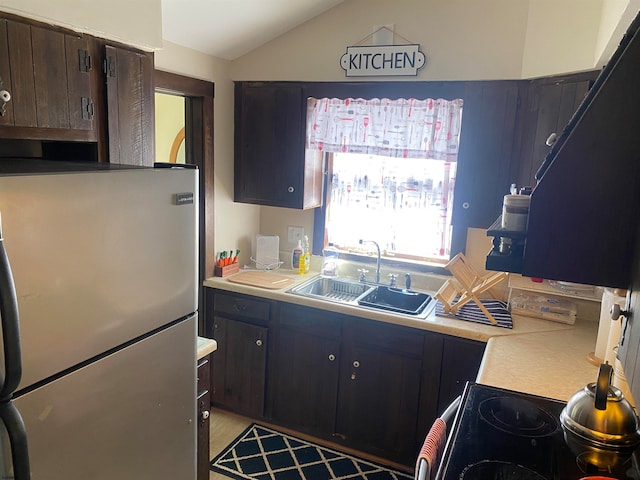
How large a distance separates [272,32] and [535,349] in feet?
7.20

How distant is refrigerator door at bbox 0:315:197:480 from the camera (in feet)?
4.02

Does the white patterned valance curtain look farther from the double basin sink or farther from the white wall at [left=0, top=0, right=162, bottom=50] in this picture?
the white wall at [left=0, top=0, right=162, bottom=50]

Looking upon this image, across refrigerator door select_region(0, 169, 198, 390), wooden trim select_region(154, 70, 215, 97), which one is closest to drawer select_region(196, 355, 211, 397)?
refrigerator door select_region(0, 169, 198, 390)

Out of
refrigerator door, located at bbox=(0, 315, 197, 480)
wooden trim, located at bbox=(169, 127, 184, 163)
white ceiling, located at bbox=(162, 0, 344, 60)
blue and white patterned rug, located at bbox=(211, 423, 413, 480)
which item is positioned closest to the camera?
refrigerator door, located at bbox=(0, 315, 197, 480)

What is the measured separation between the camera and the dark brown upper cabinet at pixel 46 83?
1.44 m

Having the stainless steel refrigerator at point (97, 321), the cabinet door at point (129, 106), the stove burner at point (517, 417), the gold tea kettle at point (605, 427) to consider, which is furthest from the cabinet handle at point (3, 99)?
the gold tea kettle at point (605, 427)

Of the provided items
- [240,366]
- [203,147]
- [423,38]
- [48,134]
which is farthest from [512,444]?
[203,147]

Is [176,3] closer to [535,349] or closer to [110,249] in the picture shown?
[110,249]

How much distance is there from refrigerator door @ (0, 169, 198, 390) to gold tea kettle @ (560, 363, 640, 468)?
1214 millimetres

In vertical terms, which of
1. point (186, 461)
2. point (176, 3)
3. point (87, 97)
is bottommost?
point (186, 461)

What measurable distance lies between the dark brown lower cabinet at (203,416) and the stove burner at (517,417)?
1.07 metres

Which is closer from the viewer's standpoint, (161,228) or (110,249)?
(110,249)

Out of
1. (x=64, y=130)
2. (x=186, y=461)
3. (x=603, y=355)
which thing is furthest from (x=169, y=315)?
(x=603, y=355)

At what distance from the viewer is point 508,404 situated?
1.66 meters
